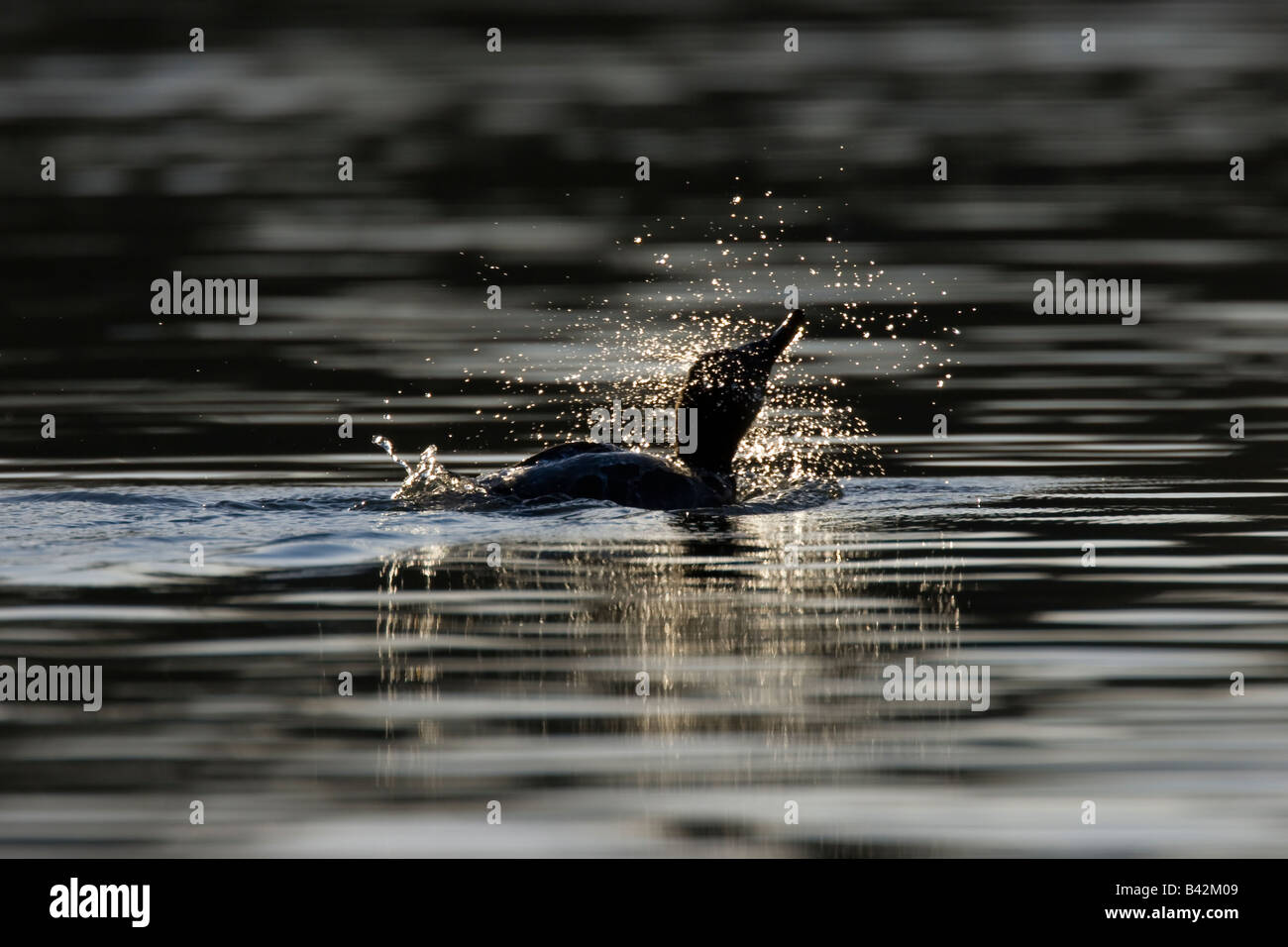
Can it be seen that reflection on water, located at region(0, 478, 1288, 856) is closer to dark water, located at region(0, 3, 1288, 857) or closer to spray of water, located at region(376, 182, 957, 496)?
dark water, located at region(0, 3, 1288, 857)

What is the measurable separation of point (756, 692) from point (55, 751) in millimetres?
2388

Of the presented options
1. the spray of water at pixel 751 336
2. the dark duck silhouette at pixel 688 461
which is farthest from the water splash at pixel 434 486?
the dark duck silhouette at pixel 688 461

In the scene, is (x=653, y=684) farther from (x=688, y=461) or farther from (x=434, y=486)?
(x=688, y=461)

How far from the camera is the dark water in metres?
5.86

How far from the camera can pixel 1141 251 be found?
20.5 m

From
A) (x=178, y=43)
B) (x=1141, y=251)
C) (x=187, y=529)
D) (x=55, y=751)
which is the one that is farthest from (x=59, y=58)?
(x=55, y=751)

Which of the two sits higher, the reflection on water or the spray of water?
the spray of water

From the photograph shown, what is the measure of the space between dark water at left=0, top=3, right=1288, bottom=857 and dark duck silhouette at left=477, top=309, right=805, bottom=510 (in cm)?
25

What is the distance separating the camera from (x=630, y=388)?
14914mm

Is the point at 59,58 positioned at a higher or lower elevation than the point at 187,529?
higher

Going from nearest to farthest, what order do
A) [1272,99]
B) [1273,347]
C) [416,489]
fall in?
[416,489]
[1273,347]
[1272,99]

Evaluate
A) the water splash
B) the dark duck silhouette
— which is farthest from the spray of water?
the dark duck silhouette
